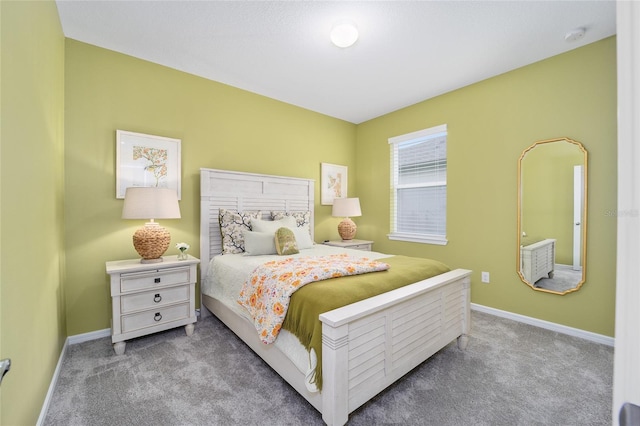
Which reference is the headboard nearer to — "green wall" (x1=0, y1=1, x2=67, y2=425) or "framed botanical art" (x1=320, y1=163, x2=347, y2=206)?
"framed botanical art" (x1=320, y1=163, x2=347, y2=206)

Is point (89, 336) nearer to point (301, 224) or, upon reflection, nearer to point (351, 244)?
point (301, 224)

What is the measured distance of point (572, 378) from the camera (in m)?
1.90

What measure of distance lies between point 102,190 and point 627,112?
3209 mm

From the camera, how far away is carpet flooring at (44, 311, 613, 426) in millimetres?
1553

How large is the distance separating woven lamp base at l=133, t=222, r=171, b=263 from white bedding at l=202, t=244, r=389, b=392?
0.51m

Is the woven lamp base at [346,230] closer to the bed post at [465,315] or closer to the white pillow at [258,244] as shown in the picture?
the white pillow at [258,244]

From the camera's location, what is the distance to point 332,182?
14.3 feet

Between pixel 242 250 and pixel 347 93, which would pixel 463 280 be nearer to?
pixel 242 250

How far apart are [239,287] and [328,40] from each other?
2.24 m

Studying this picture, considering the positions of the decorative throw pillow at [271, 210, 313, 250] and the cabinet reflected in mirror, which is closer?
the cabinet reflected in mirror

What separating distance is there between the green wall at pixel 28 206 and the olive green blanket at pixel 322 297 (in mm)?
1180

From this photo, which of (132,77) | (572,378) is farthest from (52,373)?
(572,378)

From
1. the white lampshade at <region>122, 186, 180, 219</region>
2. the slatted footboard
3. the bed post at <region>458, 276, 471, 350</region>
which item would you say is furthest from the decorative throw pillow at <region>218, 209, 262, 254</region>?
the bed post at <region>458, 276, 471, 350</region>

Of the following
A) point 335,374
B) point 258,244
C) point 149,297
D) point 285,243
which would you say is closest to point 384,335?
point 335,374
